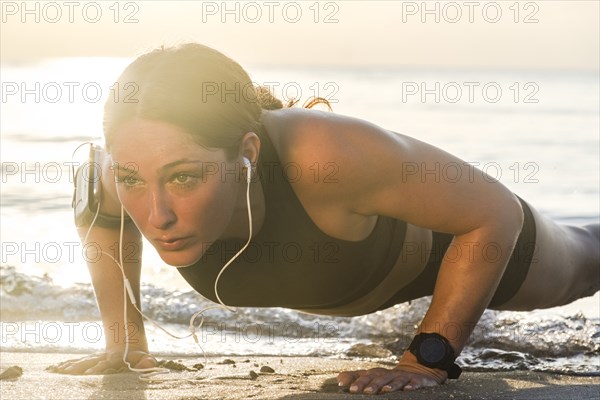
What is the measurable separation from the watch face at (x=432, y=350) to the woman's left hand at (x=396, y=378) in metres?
0.03

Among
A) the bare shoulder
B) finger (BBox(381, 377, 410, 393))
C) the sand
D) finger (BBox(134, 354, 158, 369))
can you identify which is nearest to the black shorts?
the sand

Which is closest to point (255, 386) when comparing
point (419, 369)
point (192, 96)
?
point (419, 369)

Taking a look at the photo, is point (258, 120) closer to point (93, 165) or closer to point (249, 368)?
point (93, 165)

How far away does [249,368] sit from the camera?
396 centimetres

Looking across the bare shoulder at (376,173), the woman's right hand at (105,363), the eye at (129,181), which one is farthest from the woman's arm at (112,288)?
the bare shoulder at (376,173)

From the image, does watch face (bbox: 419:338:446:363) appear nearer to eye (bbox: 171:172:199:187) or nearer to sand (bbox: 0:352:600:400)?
sand (bbox: 0:352:600:400)

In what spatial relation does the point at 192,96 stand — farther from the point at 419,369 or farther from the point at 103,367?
the point at 103,367

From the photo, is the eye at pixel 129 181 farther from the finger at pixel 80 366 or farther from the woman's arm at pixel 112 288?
the finger at pixel 80 366

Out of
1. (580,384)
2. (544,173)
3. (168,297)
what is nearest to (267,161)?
(580,384)

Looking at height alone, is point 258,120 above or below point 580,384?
above

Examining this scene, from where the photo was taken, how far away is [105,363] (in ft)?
Result: 11.9

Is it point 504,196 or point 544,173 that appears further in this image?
point 544,173

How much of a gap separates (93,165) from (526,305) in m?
1.86

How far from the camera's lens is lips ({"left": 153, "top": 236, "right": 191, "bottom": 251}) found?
290cm
